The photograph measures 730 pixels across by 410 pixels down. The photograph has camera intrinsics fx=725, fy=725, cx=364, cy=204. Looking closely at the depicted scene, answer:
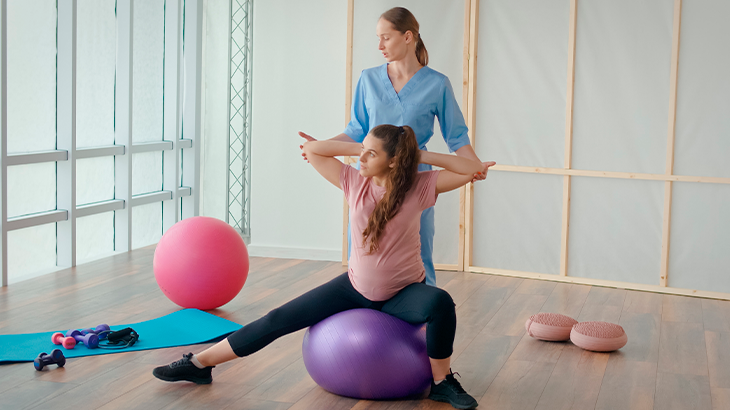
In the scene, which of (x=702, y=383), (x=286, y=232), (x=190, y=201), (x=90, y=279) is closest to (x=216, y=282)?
(x=90, y=279)

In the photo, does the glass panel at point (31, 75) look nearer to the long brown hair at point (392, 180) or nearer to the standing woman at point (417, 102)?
the standing woman at point (417, 102)

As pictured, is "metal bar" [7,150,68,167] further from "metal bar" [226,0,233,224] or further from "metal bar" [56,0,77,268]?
"metal bar" [226,0,233,224]

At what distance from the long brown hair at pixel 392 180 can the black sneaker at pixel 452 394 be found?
1.76ft

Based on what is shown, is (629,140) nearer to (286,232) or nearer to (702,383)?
(702,383)

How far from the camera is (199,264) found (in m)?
3.56

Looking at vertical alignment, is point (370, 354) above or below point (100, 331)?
above

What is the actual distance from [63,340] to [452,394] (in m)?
1.66

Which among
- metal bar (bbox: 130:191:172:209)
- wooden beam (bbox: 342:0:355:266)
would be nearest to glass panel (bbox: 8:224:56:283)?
metal bar (bbox: 130:191:172:209)

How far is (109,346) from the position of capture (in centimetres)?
309

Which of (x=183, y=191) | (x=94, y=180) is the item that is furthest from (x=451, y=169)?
(x=183, y=191)

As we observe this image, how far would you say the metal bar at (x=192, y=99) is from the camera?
5.92m

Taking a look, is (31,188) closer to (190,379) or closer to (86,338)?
(86,338)

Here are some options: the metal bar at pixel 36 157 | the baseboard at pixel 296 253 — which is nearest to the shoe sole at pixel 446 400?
the baseboard at pixel 296 253

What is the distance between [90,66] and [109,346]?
2629 mm
